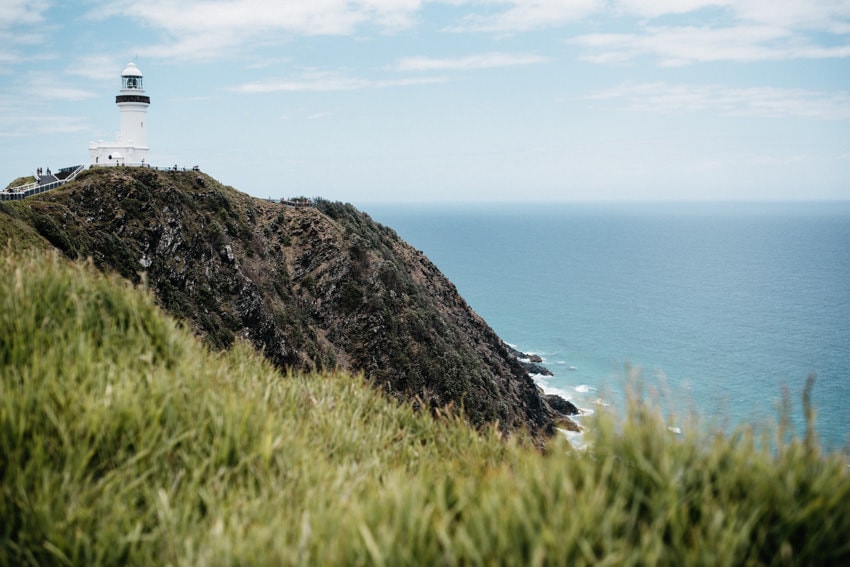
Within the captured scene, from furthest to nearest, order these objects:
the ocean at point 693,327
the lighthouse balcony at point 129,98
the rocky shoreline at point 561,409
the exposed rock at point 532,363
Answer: the exposed rock at point 532,363, the ocean at point 693,327, the rocky shoreline at point 561,409, the lighthouse balcony at point 129,98

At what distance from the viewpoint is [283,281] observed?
57906 mm

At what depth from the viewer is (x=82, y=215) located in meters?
45.5

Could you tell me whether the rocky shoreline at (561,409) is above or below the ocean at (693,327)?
below

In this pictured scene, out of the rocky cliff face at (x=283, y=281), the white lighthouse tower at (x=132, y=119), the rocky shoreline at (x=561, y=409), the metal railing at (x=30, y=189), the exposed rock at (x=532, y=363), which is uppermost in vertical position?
the white lighthouse tower at (x=132, y=119)

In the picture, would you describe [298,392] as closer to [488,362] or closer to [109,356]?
[109,356]

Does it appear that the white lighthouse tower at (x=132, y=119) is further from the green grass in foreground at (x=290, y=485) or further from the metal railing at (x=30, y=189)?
the green grass in foreground at (x=290, y=485)

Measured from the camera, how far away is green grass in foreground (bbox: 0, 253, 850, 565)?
5.91 m

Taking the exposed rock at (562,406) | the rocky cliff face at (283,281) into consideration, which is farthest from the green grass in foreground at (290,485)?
the exposed rock at (562,406)

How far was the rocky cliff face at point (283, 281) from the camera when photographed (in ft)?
151

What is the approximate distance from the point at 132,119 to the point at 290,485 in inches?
2632

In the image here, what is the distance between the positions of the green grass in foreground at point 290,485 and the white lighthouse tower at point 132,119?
58.2 meters

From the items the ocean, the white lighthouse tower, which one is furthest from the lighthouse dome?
the ocean

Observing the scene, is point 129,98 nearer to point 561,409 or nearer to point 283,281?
point 283,281

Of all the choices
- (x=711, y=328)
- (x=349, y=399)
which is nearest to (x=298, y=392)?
(x=349, y=399)
